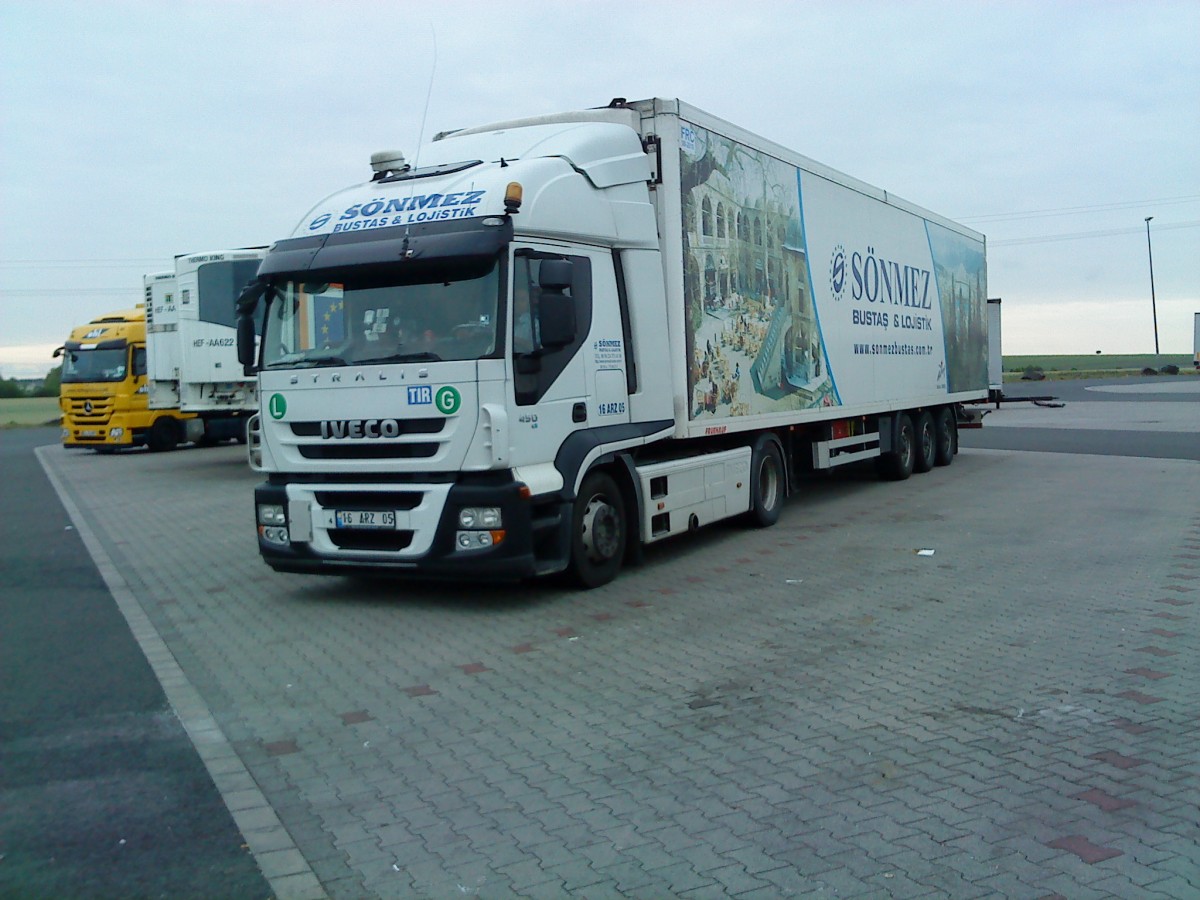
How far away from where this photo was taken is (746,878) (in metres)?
3.96

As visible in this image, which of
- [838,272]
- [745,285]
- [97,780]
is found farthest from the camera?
[838,272]

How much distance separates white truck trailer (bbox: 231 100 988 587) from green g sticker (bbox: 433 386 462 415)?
2 centimetres

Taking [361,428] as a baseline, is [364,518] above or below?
below

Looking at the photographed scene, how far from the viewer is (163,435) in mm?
28891

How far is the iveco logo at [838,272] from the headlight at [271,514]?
24.5ft

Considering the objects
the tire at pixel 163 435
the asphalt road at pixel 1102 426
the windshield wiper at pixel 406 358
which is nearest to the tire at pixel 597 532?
the windshield wiper at pixel 406 358

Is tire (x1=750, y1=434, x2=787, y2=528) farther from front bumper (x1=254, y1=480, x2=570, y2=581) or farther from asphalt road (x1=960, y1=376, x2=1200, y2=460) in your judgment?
asphalt road (x1=960, y1=376, x2=1200, y2=460)

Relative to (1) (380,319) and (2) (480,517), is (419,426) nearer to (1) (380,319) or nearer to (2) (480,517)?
(2) (480,517)

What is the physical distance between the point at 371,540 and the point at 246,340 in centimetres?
202

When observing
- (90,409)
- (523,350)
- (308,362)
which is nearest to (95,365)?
(90,409)

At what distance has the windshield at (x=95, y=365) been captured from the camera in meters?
28.0

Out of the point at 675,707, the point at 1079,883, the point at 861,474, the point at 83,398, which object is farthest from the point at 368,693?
the point at 83,398

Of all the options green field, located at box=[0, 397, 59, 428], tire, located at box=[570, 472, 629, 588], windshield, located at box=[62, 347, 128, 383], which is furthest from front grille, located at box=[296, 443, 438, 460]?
green field, located at box=[0, 397, 59, 428]

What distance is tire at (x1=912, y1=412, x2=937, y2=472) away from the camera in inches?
707
